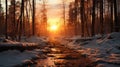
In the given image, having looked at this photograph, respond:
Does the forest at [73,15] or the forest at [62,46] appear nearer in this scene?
the forest at [62,46]

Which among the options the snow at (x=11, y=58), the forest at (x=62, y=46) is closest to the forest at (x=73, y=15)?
the forest at (x=62, y=46)

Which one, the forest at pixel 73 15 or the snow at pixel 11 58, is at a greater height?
the forest at pixel 73 15

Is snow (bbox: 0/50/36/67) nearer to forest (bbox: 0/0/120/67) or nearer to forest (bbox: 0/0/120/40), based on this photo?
forest (bbox: 0/0/120/67)

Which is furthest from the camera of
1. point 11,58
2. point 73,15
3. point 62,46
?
point 73,15

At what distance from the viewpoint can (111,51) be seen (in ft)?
56.1

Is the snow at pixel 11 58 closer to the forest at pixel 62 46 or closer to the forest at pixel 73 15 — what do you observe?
the forest at pixel 62 46

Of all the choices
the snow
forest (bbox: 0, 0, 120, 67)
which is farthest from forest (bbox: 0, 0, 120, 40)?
the snow

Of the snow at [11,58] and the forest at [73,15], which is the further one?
the forest at [73,15]

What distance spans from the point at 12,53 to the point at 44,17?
6802 cm

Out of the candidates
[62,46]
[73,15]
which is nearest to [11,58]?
[62,46]

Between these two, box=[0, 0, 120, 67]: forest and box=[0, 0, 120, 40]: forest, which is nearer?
box=[0, 0, 120, 67]: forest

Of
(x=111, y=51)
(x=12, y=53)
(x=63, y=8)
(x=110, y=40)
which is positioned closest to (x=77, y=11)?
(x=63, y=8)

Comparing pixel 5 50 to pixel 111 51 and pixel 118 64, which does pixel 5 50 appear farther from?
pixel 111 51

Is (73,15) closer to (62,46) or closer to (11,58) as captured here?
(62,46)
